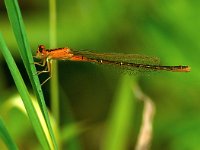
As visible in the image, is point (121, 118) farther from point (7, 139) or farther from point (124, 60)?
point (7, 139)

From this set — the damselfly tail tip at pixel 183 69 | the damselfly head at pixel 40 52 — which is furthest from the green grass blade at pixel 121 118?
the damselfly head at pixel 40 52

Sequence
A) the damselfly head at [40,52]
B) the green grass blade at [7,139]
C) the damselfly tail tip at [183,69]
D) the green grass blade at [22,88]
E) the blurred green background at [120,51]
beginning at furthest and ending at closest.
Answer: the blurred green background at [120,51] < the damselfly tail tip at [183,69] < the damselfly head at [40,52] < the green grass blade at [7,139] < the green grass blade at [22,88]

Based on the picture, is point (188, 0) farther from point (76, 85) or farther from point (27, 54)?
point (27, 54)

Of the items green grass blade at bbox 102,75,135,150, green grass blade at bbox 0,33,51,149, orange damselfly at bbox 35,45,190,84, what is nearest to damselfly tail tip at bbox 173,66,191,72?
orange damselfly at bbox 35,45,190,84

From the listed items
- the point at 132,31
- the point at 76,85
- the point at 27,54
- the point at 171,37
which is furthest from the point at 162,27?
the point at 27,54

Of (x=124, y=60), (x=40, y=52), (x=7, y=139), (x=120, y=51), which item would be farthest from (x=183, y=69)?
(x=7, y=139)

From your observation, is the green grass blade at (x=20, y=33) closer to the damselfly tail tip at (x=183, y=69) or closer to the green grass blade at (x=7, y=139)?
the green grass blade at (x=7, y=139)

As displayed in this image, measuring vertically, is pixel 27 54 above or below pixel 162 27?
above
